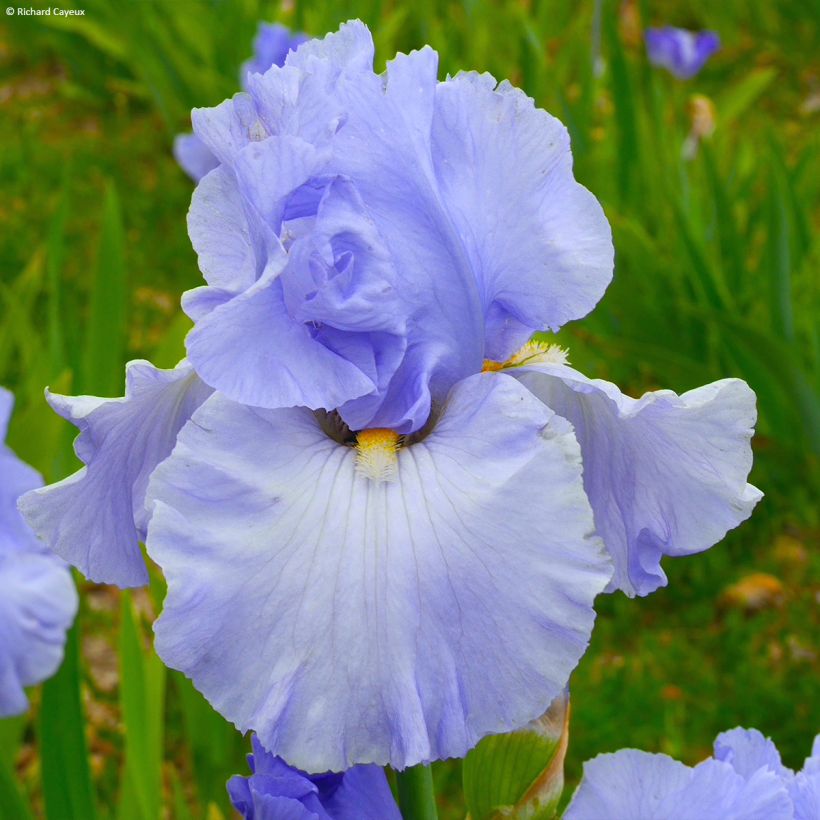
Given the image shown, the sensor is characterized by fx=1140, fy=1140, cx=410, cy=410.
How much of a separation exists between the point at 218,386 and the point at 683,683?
66.6 inches

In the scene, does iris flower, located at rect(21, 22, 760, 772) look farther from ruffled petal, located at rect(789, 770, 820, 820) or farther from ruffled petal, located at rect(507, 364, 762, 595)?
ruffled petal, located at rect(789, 770, 820, 820)

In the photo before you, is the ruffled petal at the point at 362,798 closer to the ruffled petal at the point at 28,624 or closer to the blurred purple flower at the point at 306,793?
the blurred purple flower at the point at 306,793

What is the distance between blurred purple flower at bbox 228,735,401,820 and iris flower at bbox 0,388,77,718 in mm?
575

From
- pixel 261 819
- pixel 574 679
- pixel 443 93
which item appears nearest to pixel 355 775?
pixel 261 819

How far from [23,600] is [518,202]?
847 mm

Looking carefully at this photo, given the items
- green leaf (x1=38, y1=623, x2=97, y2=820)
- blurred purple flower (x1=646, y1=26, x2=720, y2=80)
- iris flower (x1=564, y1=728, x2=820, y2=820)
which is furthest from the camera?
blurred purple flower (x1=646, y1=26, x2=720, y2=80)

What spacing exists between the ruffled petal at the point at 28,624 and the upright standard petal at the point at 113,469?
0.55 meters

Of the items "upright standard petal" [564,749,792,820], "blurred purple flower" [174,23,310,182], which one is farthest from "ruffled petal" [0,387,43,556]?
"blurred purple flower" [174,23,310,182]

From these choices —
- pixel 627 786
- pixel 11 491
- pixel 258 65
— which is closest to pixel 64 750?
pixel 11 491

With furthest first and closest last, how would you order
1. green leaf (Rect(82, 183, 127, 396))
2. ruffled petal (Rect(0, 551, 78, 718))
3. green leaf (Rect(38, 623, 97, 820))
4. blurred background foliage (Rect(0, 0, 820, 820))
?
green leaf (Rect(82, 183, 127, 396)) → blurred background foliage (Rect(0, 0, 820, 820)) → ruffled petal (Rect(0, 551, 78, 718)) → green leaf (Rect(38, 623, 97, 820))

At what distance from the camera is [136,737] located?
4.25 feet

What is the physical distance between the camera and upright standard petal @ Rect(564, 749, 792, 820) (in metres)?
0.69

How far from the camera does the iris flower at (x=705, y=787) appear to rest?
696mm

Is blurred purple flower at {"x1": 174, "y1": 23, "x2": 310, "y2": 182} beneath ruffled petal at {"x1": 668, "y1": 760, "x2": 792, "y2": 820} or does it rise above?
beneath
